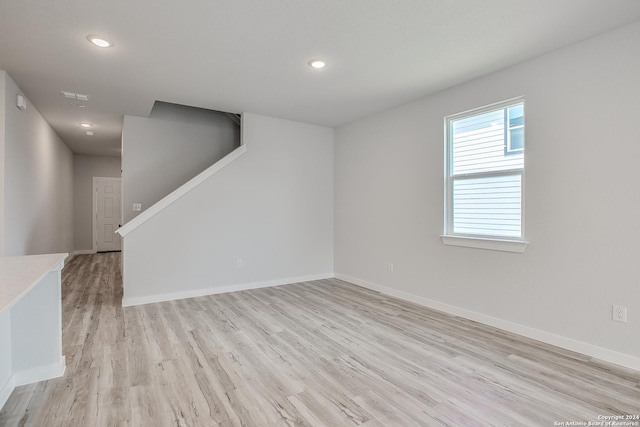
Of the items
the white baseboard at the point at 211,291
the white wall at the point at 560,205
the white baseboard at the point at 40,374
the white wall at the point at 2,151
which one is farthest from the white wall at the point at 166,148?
the white wall at the point at 560,205

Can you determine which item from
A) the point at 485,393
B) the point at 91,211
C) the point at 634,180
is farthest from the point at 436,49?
the point at 91,211

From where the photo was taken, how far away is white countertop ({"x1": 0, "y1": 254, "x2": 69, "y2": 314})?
1.29 meters

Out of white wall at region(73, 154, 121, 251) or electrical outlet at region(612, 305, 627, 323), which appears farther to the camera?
white wall at region(73, 154, 121, 251)

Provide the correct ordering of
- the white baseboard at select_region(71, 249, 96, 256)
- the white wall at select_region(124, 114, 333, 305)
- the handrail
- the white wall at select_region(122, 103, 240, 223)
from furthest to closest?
the white baseboard at select_region(71, 249, 96, 256)
the white wall at select_region(122, 103, 240, 223)
the white wall at select_region(124, 114, 333, 305)
the handrail

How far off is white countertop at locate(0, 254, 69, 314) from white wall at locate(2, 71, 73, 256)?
1.54 m

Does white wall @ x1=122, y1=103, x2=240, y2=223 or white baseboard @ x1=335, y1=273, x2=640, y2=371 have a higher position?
white wall @ x1=122, y1=103, x2=240, y2=223

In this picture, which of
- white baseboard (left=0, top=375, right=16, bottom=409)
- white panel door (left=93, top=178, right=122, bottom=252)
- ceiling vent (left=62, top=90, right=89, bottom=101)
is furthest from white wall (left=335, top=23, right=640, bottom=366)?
white panel door (left=93, top=178, right=122, bottom=252)

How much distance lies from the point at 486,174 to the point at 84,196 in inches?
374

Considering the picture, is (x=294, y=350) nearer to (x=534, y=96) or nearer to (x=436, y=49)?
(x=436, y=49)

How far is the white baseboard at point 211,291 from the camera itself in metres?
4.05

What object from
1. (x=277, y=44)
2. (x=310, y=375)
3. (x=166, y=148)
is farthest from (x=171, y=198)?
(x=310, y=375)

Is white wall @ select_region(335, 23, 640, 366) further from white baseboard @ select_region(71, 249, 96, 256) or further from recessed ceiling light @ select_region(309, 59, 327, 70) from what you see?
white baseboard @ select_region(71, 249, 96, 256)

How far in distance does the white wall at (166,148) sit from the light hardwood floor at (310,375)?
80.0 inches

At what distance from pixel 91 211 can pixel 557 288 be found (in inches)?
394
